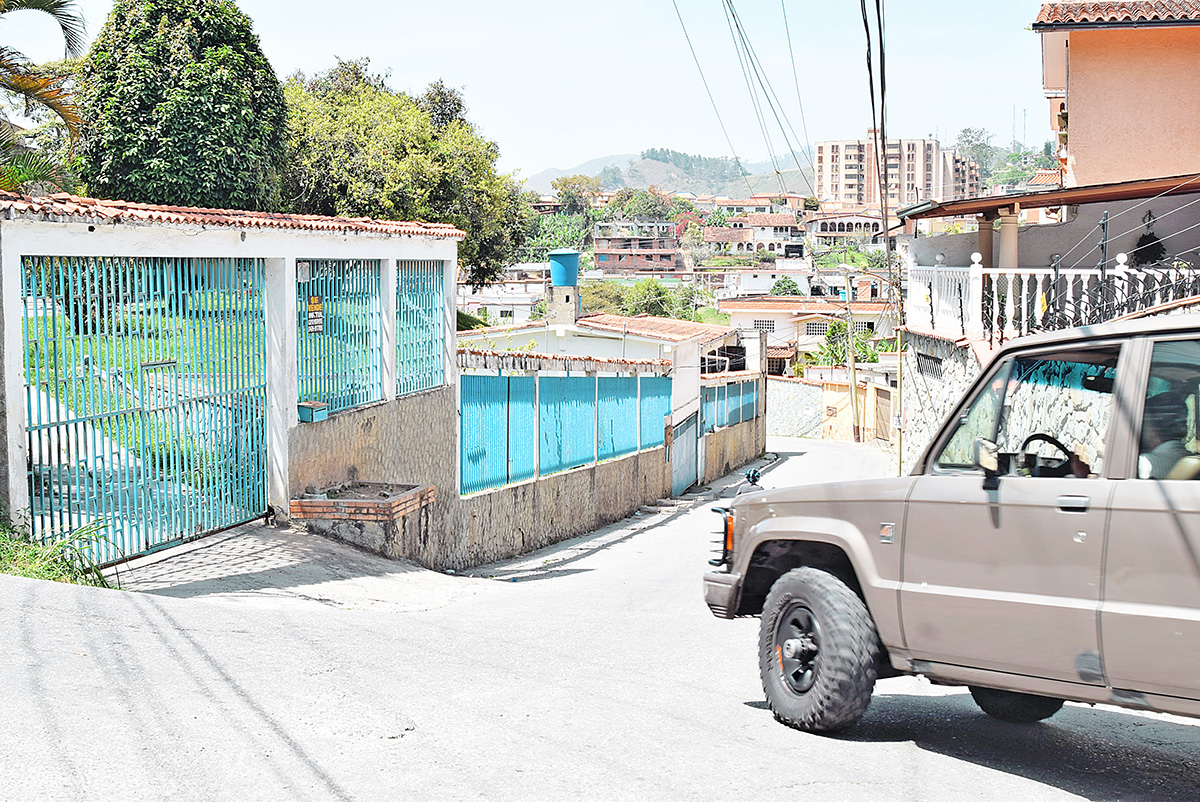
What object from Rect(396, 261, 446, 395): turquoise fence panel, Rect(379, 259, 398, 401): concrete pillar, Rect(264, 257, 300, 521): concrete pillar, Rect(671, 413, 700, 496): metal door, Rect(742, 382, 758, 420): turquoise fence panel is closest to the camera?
Rect(264, 257, 300, 521): concrete pillar

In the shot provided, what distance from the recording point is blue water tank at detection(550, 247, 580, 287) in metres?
35.2

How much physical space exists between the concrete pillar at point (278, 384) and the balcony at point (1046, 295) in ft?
28.7

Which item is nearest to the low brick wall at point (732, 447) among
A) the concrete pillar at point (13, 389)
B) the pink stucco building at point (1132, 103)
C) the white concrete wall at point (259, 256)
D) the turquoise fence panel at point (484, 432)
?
the pink stucco building at point (1132, 103)

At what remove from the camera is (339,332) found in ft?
41.7

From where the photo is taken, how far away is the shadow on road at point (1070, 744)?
4.90 m

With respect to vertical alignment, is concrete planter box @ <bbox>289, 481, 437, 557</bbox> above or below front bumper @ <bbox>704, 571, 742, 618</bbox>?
below

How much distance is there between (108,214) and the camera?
346 inches

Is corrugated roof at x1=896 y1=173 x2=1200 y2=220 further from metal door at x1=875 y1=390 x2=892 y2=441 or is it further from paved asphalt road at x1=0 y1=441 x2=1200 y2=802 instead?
metal door at x1=875 y1=390 x2=892 y2=441

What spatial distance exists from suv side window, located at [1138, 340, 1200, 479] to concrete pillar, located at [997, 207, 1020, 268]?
1331cm

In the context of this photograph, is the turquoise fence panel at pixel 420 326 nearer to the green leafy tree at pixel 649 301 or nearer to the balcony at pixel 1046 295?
the balcony at pixel 1046 295

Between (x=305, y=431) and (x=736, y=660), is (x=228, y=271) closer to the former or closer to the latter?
(x=305, y=431)

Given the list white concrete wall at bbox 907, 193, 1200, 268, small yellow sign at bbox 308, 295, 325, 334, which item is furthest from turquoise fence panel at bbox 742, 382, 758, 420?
small yellow sign at bbox 308, 295, 325, 334

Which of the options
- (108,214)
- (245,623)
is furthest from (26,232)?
(245,623)

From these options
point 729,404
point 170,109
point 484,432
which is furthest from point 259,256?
point 729,404
